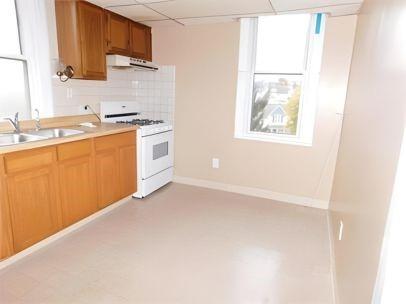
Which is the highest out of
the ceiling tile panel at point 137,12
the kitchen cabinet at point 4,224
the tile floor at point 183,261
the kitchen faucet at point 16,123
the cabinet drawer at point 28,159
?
the ceiling tile panel at point 137,12

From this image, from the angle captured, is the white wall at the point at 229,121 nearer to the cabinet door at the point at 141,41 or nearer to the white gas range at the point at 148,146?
the cabinet door at the point at 141,41

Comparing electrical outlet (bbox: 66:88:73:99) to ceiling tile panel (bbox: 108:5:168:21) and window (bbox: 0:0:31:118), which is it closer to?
window (bbox: 0:0:31:118)

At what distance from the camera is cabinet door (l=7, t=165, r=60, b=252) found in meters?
2.04

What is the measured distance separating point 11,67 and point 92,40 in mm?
856

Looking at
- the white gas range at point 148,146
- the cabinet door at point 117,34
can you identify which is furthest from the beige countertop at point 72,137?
the cabinet door at point 117,34

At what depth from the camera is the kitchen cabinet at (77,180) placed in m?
2.43

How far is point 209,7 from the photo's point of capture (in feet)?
9.58

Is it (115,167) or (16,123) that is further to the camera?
(115,167)

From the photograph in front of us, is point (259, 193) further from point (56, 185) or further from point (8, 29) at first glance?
point (8, 29)

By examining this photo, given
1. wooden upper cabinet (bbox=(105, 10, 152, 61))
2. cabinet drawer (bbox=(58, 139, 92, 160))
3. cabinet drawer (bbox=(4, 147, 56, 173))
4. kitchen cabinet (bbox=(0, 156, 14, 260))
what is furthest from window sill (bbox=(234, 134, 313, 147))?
kitchen cabinet (bbox=(0, 156, 14, 260))

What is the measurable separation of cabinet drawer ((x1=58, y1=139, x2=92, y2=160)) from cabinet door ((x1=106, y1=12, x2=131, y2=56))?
1305mm

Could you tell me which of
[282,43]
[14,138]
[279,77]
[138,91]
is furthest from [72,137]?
[282,43]

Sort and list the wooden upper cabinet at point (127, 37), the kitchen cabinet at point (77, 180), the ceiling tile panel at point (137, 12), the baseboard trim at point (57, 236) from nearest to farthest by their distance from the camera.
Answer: the baseboard trim at point (57, 236) → the kitchen cabinet at point (77, 180) → the ceiling tile panel at point (137, 12) → the wooden upper cabinet at point (127, 37)

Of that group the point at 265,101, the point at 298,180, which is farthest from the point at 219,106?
the point at 298,180
